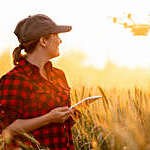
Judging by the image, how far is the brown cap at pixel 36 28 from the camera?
1.98m

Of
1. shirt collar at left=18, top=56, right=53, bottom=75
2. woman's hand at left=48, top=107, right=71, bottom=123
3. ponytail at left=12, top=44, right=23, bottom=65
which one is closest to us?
woman's hand at left=48, top=107, right=71, bottom=123

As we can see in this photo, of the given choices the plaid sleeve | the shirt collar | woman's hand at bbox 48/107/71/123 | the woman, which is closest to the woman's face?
the woman

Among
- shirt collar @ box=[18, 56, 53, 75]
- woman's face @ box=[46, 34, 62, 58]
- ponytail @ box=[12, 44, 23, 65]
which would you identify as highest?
woman's face @ box=[46, 34, 62, 58]

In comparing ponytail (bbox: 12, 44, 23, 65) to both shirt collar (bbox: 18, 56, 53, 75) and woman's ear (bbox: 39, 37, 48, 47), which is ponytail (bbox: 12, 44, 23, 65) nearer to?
shirt collar (bbox: 18, 56, 53, 75)

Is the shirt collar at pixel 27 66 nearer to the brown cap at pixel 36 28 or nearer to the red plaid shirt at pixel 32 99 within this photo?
the red plaid shirt at pixel 32 99

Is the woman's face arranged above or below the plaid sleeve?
above

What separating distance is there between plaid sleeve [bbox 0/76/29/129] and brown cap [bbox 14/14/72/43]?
0.29 metres

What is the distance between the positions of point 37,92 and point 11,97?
154 mm

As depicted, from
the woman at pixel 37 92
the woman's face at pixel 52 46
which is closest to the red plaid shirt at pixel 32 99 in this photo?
the woman at pixel 37 92

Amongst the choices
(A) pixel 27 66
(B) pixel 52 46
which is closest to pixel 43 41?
(B) pixel 52 46

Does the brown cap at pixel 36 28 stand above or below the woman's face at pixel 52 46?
above

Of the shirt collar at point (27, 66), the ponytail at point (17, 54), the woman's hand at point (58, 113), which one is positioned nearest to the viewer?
the woman's hand at point (58, 113)

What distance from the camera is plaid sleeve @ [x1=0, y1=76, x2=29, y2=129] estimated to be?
1.78 m

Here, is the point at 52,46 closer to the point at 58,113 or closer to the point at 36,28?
the point at 36,28
